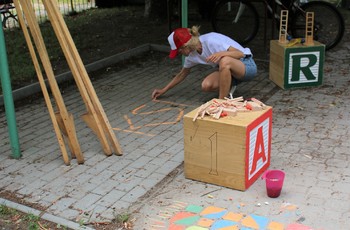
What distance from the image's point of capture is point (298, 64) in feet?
19.4

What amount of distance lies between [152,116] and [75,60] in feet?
4.51

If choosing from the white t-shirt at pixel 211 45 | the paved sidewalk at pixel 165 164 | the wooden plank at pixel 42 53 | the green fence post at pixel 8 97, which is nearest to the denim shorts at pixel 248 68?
the white t-shirt at pixel 211 45

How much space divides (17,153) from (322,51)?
384cm

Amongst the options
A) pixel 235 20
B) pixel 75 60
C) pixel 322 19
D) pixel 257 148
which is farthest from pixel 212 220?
pixel 235 20

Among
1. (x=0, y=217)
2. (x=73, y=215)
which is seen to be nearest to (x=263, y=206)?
(x=73, y=215)

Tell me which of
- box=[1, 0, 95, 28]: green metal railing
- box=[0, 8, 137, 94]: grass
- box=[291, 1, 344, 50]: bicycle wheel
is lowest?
box=[0, 8, 137, 94]: grass

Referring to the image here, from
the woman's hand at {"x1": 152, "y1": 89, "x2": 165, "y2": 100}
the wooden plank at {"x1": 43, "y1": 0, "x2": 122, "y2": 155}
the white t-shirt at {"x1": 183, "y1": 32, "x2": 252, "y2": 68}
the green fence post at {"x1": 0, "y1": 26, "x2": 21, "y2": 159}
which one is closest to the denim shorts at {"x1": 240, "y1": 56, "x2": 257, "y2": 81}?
the white t-shirt at {"x1": 183, "y1": 32, "x2": 252, "y2": 68}

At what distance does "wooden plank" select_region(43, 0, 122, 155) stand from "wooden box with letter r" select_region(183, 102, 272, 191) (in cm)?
93

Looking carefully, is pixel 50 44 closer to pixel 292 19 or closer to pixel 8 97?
pixel 292 19

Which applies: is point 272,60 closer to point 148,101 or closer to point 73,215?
point 148,101

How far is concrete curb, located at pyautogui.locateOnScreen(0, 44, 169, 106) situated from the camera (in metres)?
6.14

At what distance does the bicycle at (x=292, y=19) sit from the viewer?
782 centimetres

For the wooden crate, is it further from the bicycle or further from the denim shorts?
the bicycle

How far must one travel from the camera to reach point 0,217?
342cm
